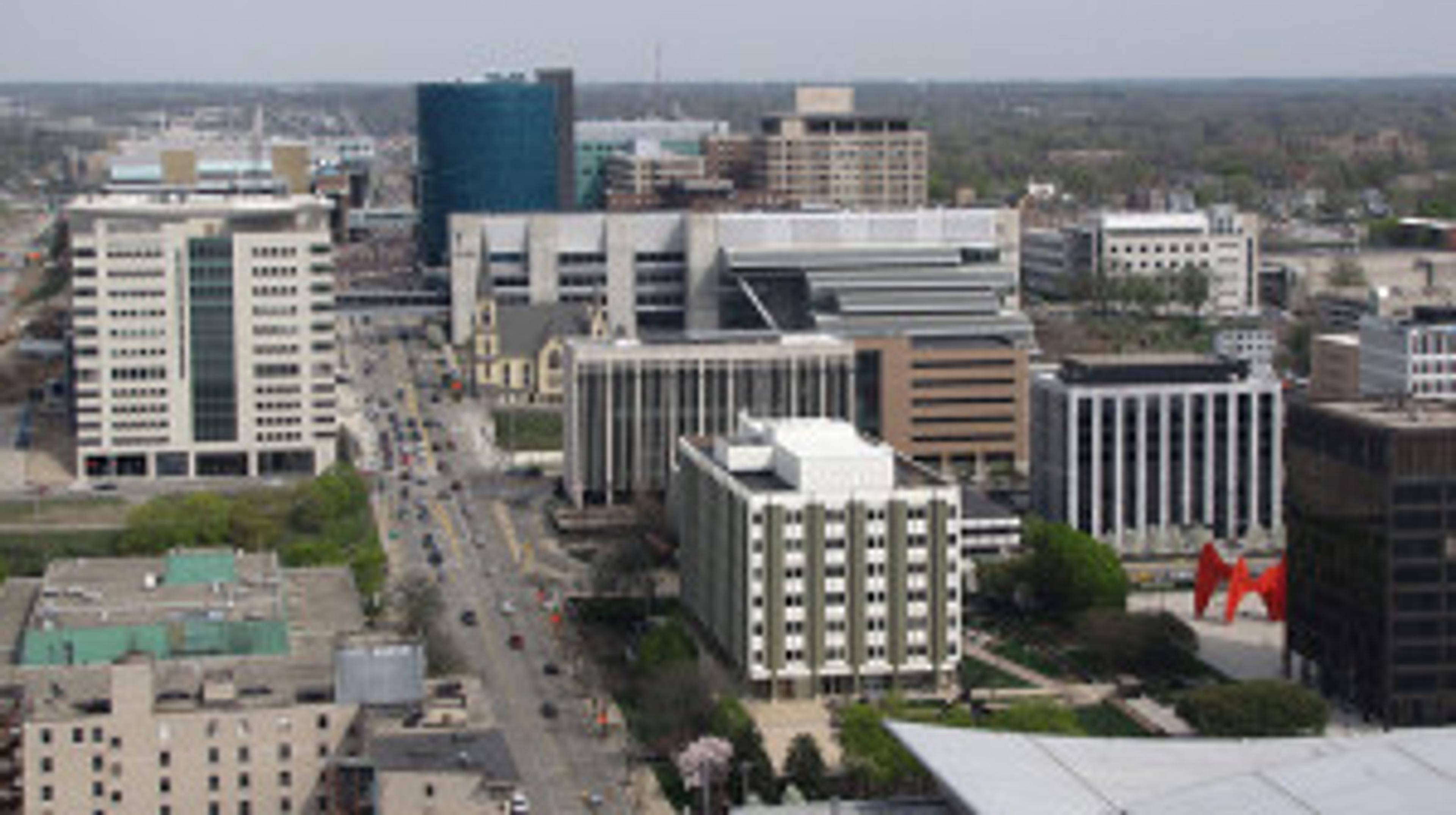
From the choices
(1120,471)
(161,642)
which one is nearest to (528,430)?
(1120,471)

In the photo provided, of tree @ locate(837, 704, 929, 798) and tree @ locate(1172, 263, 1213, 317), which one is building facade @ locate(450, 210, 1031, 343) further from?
tree @ locate(837, 704, 929, 798)

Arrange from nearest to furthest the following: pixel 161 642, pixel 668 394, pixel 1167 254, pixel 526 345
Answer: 1. pixel 161 642
2. pixel 668 394
3. pixel 526 345
4. pixel 1167 254

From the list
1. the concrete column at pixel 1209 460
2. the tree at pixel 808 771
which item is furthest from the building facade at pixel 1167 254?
the tree at pixel 808 771

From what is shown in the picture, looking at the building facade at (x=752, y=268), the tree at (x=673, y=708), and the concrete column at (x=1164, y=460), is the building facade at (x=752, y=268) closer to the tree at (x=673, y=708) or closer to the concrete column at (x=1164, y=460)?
the concrete column at (x=1164, y=460)

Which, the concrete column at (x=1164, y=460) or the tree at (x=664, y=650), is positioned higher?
the concrete column at (x=1164, y=460)

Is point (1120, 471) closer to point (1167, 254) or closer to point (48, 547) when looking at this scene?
point (48, 547)

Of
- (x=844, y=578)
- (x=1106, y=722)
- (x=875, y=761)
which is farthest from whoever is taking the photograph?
(x=844, y=578)

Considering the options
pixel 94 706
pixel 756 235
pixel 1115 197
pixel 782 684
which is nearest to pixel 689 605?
pixel 782 684
